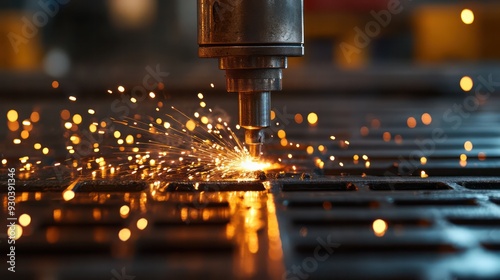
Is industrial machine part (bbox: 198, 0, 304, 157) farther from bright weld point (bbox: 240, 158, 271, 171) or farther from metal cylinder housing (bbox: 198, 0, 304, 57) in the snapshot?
bright weld point (bbox: 240, 158, 271, 171)

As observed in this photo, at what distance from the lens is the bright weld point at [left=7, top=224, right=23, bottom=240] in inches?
28.9

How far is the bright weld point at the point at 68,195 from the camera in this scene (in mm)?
948

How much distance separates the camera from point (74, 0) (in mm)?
5531

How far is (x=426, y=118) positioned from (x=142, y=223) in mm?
1508

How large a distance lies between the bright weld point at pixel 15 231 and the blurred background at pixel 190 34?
12.7 ft

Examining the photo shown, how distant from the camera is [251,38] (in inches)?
39.4

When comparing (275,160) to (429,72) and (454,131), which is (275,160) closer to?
(454,131)

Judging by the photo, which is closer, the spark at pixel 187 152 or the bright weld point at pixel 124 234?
the bright weld point at pixel 124 234
